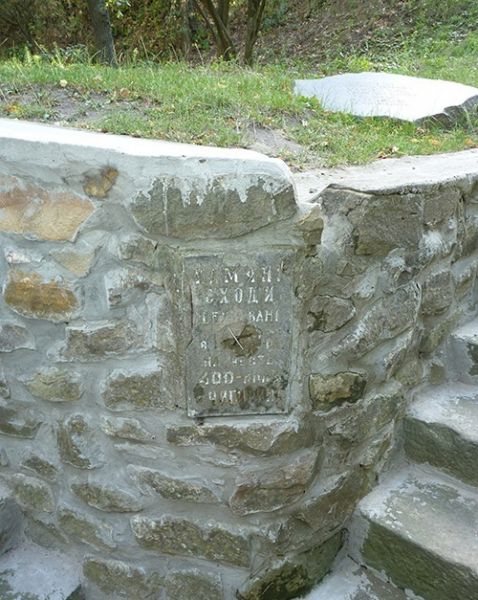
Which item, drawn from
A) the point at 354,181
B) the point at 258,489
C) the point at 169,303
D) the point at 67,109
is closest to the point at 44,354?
the point at 169,303

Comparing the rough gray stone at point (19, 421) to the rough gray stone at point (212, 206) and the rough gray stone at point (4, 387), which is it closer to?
the rough gray stone at point (4, 387)

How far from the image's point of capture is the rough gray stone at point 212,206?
168cm

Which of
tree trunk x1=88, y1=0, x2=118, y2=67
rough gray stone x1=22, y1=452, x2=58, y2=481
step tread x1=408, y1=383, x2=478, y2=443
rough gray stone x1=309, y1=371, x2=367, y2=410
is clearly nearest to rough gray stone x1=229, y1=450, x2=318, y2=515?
rough gray stone x1=309, y1=371, x2=367, y2=410

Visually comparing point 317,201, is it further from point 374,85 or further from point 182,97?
point 374,85

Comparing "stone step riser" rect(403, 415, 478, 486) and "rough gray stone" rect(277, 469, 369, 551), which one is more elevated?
"stone step riser" rect(403, 415, 478, 486)

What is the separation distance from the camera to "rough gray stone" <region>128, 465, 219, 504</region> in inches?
76.4

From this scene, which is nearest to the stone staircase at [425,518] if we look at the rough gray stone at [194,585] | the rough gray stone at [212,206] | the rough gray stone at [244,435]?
the rough gray stone at [194,585]

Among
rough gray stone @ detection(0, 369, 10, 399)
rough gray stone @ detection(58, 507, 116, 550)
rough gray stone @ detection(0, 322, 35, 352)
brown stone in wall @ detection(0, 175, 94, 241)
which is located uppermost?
brown stone in wall @ detection(0, 175, 94, 241)

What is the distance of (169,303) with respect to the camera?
5.88 feet

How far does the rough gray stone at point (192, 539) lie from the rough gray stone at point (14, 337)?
2.15 ft

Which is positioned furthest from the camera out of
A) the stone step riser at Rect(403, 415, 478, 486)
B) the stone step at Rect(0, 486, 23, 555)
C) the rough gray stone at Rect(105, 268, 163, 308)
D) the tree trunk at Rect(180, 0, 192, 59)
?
the tree trunk at Rect(180, 0, 192, 59)

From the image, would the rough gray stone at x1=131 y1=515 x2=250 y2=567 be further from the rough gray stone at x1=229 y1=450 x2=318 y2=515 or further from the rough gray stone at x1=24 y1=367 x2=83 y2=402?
the rough gray stone at x1=24 y1=367 x2=83 y2=402

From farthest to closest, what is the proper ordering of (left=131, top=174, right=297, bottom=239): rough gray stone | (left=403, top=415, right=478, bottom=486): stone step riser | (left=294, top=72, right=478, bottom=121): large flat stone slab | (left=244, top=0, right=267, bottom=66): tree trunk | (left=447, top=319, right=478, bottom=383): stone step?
1. (left=244, top=0, right=267, bottom=66): tree trunk
2. (left=294, top=72, right=478, bottom=121): large flat stone slab
3. (left=447, top=319, right=478, bottom=383): stone step
4. (left=403, top=415, right=478, bottom=486): stone step riser
5. (left=131, top=174, right=297, bottom=239): rough gray stone

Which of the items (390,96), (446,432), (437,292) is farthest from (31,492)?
(390,96)
